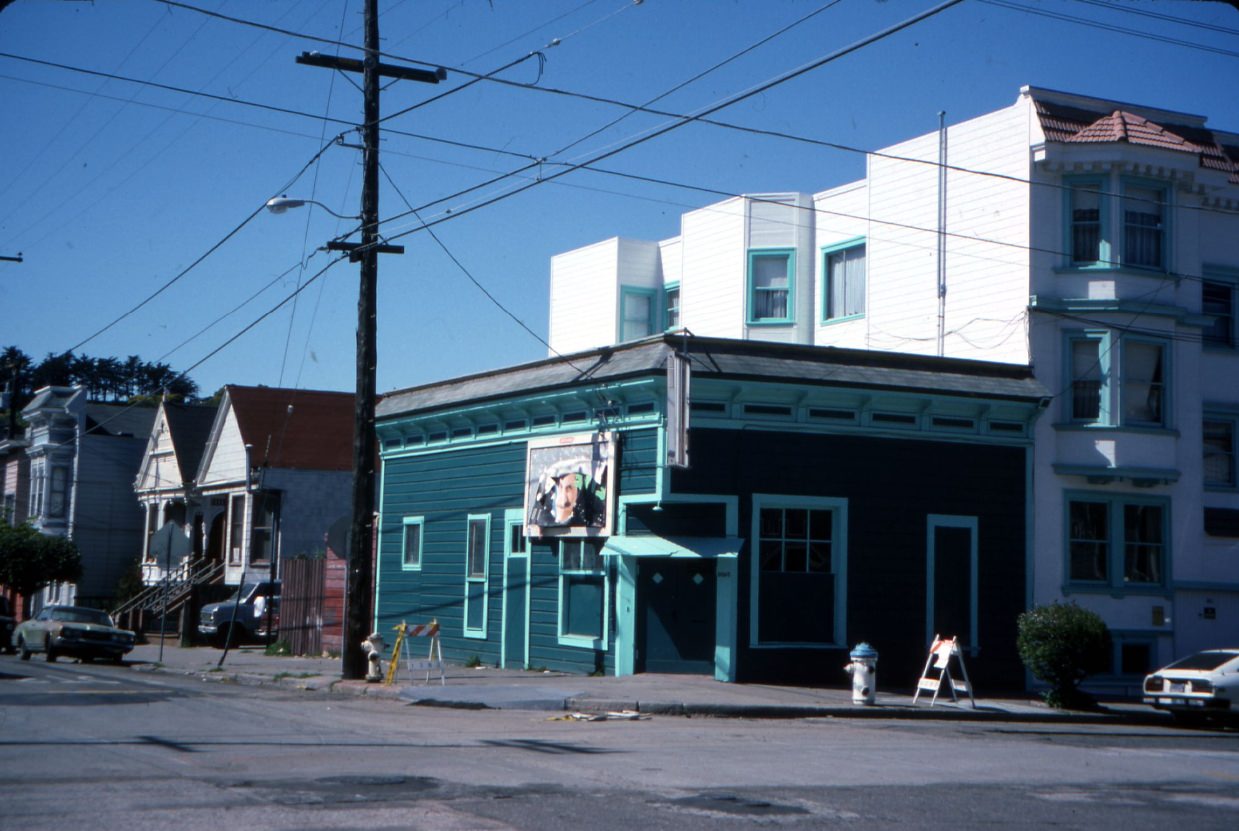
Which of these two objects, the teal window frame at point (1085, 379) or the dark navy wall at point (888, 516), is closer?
the dark navy wall at point (888, 516)

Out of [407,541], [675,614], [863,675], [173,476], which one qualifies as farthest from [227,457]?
[863,675]

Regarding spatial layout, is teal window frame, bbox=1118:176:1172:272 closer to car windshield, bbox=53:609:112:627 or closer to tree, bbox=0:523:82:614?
car windshield, bbox=53:609:112:627

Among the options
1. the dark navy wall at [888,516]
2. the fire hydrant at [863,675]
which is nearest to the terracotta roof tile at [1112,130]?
the dark navy wall at [888,516]

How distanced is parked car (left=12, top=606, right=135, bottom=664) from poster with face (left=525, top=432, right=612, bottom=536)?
449 inches

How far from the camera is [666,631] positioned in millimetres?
22062

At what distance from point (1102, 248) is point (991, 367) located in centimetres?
324

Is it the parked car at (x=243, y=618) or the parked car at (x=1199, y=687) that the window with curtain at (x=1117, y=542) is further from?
the parked car at (x=243, y=618)

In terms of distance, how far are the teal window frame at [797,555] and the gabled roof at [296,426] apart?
22.6 m

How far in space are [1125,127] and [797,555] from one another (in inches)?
411

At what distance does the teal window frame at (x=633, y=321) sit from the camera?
3403cm

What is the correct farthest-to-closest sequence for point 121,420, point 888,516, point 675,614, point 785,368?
point 121,420 < point 888,516 < point 785,368 < point 675,614

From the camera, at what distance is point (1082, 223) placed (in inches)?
993

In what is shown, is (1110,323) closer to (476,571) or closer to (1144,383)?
(1144,383)

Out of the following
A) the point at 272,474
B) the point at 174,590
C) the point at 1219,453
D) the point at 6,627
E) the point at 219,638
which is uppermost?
the point at 1219,453
